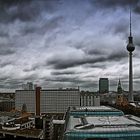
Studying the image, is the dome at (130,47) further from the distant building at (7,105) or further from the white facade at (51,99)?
the distant building at (7,105)

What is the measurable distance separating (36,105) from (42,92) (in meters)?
6.41

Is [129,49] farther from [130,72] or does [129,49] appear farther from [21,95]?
[21,95]

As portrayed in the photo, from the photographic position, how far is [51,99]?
97875 millimetres

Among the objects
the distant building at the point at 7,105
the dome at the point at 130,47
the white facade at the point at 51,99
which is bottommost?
the distant building at the point at 7,105

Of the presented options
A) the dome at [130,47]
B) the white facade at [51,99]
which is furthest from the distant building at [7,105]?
the dome at [130,47]

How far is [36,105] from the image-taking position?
305ft

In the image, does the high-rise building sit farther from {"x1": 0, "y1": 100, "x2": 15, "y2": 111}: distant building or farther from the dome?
the dome

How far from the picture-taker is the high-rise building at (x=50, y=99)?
313ft

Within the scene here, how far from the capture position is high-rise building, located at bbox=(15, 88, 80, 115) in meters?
95.3

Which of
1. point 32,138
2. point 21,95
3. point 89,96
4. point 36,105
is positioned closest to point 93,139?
point 32,138

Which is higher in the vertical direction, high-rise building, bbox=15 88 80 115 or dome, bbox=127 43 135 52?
dome, bbox=127 43 135 52

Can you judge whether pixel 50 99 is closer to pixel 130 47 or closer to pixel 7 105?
pixel 7 105

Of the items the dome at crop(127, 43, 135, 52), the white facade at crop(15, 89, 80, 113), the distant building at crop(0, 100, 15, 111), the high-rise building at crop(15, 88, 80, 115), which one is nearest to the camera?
the high-rise building at crop(15, 88, 80, 115)

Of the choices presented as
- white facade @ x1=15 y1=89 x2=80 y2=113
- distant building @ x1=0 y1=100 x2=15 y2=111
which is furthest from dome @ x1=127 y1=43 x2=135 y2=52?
distant building @ x1=0 y1=100 x2=15 y2=111
